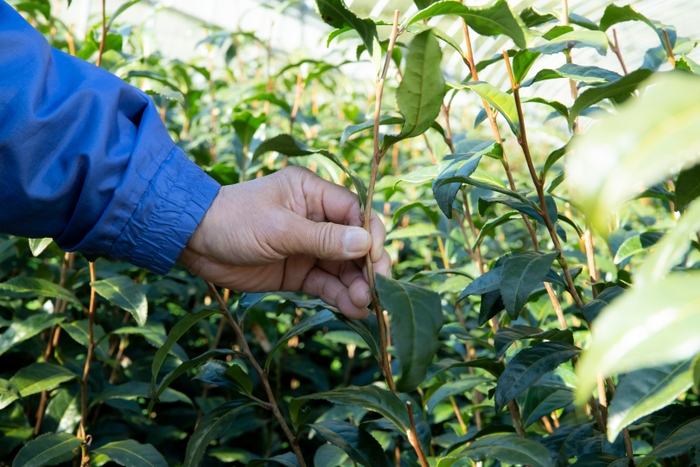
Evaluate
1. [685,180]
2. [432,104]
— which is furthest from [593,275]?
[432,104]

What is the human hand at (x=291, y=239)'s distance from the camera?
1.12 metres

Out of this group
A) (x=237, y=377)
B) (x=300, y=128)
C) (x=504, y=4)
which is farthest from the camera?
(x=300, y=128)

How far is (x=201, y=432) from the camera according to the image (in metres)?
1.14

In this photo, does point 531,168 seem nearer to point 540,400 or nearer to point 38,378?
point 540,400

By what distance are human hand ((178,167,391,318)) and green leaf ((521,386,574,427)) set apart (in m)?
0.45

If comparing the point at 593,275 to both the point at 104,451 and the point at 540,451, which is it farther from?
the point at 104,451

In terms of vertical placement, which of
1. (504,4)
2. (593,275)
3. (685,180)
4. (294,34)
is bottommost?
(294,34)

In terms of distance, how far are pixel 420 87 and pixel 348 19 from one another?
0.22 metres

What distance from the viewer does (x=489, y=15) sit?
3.25ft

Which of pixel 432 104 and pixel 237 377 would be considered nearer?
pixel 432 104

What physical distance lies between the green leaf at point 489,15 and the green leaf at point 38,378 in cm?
116

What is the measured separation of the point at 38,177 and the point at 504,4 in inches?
33.5

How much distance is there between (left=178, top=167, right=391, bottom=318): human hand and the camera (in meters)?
1.12

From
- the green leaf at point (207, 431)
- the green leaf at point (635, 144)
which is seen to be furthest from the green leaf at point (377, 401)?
the green leaf at point (635, 144)
